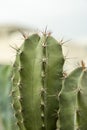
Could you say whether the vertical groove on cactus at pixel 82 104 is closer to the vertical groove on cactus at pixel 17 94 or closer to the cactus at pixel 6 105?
the vertical groove on cactus at pixel 17 94

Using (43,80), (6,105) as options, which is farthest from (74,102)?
(6,105)

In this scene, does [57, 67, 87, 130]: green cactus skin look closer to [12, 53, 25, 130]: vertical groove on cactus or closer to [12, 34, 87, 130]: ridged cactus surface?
[12, 34, 87, 130]: ridged cactus surface

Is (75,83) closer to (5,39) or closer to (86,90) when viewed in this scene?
(86,90)

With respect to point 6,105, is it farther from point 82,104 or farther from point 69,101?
point 82,104

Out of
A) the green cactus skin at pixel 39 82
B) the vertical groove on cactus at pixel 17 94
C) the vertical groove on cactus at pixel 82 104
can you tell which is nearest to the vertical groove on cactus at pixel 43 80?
the green cactus skin at pixel 39 82

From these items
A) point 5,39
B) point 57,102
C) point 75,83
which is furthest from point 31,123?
point 5,39

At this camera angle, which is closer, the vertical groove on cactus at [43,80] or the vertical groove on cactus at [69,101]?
the vertical groove on cactus at [69,101]
